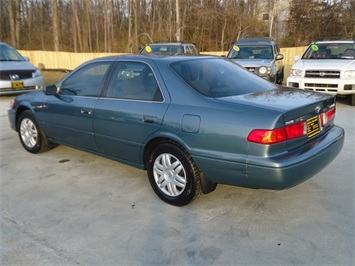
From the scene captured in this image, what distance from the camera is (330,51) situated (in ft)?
29.8

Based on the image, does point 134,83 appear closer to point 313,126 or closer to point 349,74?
point 313,126

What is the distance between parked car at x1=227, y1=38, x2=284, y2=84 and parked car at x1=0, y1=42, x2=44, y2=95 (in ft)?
20.7

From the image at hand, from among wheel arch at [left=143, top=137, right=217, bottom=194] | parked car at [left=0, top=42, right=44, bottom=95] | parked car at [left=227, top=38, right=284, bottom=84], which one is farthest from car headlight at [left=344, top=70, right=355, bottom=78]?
parked car at [left=0, top=42, right=44, bottom=95]

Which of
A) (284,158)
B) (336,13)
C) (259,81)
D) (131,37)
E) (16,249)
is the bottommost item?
(16,249)

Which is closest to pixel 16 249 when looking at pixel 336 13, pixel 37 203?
pixel 37 203

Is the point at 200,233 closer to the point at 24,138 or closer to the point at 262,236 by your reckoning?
the point at 262,236

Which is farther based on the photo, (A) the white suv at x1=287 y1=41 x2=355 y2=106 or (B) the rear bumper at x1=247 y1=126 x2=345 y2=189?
(A) the white suv at x1=287 y1=41 x2=355 y2=106

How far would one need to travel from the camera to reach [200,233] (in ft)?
9.46

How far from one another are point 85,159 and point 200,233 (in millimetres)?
2548

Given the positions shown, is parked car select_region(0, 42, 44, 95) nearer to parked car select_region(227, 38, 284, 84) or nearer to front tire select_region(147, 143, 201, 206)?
parked car select_region(227, 38, 284, 84)

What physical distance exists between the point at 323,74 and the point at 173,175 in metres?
6.33

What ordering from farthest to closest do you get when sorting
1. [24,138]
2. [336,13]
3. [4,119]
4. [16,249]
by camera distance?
[336,13]
[4,119]
[24,138]
[16,249]

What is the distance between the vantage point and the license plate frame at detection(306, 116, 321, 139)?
120 inches

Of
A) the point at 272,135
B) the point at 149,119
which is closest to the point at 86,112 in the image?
the point at 149,119
